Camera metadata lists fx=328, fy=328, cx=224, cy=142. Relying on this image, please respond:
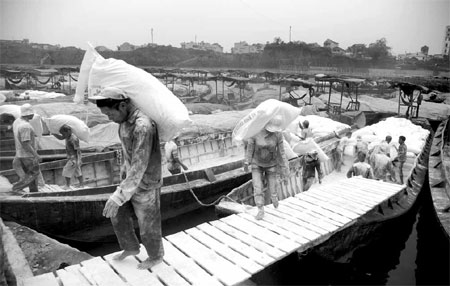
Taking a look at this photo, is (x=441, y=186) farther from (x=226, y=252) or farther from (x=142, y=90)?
(x=142, y=90)

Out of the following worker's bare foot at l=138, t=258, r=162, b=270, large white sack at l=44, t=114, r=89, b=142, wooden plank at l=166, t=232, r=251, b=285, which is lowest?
wooden plank at l=166, t=232, r=251, b=285

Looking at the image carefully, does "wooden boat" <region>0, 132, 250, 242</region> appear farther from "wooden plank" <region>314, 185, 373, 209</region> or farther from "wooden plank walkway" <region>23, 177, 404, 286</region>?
"wooden plank" <region>314, 185, 373, 209</region>

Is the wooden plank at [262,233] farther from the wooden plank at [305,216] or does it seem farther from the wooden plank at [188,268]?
the wooden plank at [188,268]

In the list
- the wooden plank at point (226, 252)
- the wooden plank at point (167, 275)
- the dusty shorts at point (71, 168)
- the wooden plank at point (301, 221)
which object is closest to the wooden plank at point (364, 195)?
the wooden plank at point (301, 221)

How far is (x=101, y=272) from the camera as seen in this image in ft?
10.2

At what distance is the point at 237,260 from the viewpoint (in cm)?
346

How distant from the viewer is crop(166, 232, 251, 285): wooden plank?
10.3 ft

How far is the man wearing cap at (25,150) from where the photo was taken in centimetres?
588

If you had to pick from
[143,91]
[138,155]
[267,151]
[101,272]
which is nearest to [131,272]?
[101,272]

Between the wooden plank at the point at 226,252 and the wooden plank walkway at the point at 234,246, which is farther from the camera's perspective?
the wooden plank at the point at 226,252

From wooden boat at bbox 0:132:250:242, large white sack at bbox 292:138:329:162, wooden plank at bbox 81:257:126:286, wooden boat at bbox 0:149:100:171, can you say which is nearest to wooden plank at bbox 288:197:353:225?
wooden boat at bbox 0:132:250:242

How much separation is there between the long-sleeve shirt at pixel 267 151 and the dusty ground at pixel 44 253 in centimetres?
250

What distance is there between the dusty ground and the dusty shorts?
2361mm

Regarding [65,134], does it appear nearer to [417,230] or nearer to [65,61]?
[417,230]
